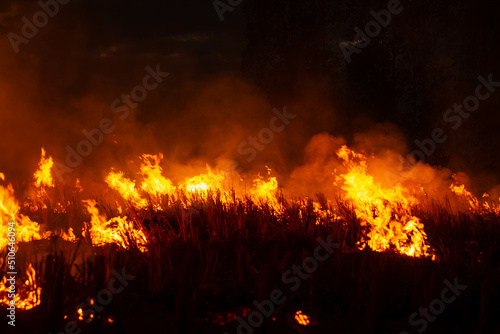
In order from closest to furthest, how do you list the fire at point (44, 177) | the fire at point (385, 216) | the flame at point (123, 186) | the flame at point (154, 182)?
the fire at point (385, 216), the flame at point (123, 186), the flame at point (154, 182), the fire at point (44, 177)

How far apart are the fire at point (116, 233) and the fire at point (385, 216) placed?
2.87 metres

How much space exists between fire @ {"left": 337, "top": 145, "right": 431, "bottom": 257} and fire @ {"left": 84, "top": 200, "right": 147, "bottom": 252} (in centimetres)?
287

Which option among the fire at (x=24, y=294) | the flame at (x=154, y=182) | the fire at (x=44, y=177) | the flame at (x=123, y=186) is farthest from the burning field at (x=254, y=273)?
the fire at (x=44, y=177)

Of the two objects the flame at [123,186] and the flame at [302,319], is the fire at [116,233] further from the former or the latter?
the flame at [123,186]

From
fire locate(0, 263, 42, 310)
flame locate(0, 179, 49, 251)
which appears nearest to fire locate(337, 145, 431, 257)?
fire locate(0, 263, 42, 310)

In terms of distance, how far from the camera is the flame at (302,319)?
4.09 metres

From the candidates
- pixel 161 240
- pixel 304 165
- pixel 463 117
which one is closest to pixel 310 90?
pixel 304 165

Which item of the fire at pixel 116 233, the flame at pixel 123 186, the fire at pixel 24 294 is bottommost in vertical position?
the fire at pixel 24 294

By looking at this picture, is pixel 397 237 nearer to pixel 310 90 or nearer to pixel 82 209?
pixel 82 209

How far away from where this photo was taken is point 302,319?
13.6ft

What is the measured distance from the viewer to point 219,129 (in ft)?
52.9

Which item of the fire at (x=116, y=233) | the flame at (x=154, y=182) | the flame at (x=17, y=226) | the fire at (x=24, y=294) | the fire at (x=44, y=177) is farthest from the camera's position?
the fire at (x=44, y=177)

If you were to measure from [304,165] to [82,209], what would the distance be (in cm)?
777

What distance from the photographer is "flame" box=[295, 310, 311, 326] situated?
13.4ft
